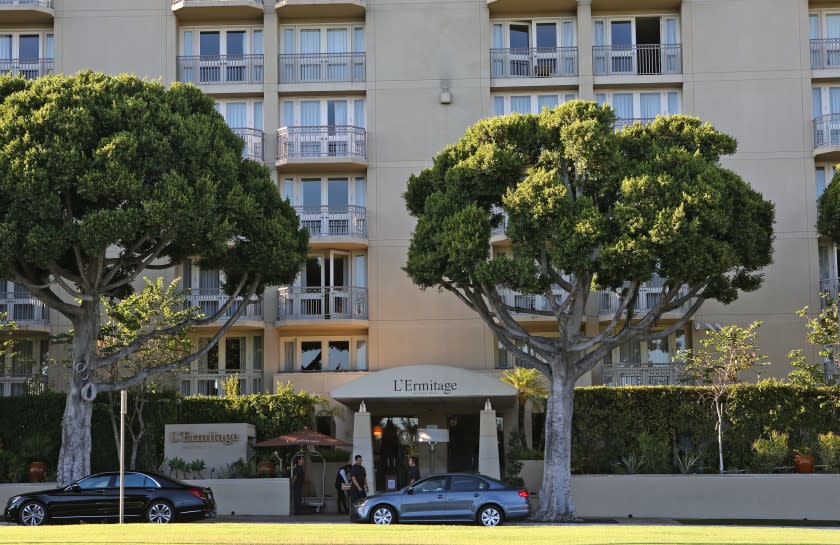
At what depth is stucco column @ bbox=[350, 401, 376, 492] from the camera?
33812mm

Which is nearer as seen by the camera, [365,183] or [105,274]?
[105,274]

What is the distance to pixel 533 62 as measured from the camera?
137 ft

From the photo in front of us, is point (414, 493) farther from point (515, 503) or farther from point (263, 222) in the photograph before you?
point (263, 222)

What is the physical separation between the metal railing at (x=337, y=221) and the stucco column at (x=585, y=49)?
8.41m

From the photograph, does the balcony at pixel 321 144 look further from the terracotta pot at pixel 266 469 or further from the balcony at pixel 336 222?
Result: the terracotta pot at pixel 266 469

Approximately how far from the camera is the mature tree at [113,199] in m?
29.1

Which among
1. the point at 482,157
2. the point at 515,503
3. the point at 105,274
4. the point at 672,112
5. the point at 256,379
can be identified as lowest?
the point at 515,503

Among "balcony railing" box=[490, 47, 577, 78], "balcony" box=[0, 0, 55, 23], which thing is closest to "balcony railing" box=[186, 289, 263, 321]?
"balcony" box=[0, 0, 55, 23]

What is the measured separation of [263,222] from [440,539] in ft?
43.2

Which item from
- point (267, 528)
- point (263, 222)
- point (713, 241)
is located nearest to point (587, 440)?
point (713, 241)

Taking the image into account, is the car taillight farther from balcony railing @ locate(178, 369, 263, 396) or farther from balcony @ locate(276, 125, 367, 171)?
balcony @ locate(276, 125, 367, 171)

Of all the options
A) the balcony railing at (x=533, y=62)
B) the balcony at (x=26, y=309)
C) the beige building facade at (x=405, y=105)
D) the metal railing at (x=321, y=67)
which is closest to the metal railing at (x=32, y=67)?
the beige building facade at (x=405, y=105)

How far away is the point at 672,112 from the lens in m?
41.5

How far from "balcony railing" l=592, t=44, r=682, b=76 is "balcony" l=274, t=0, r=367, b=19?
8128mm
